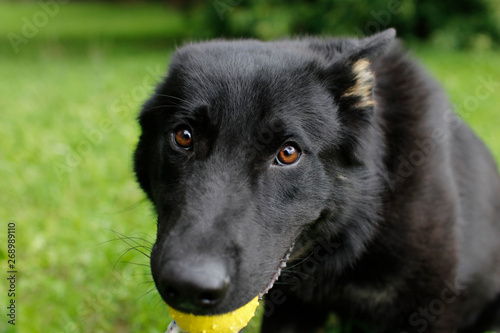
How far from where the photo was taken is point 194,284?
1898mm

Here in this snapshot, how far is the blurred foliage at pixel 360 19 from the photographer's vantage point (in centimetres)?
1273

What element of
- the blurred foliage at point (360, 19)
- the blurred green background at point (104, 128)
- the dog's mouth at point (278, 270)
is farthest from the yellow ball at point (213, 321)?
the blurred foliage at point (360, 19)

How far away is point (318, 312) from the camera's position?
3.41 m

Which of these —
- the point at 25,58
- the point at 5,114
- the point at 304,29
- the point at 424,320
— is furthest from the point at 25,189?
the point at 25,58

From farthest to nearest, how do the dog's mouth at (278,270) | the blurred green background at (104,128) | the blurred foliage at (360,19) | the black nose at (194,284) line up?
the blurred foliage at (360,19), the blurred green background at (104,128), the dog's mouth at (278,270), the black nose at (194,284)

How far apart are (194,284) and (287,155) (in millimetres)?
867

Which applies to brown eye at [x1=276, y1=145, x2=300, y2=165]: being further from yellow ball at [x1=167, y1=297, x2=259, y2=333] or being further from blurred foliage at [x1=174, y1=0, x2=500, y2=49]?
blurred foliage at [x1=174, y1=0, x2=500, y2=49]

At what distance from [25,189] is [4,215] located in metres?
0.54

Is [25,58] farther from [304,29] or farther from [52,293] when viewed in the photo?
[52,293]

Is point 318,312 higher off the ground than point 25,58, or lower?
higher

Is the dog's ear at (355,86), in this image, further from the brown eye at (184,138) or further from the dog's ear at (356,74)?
the brown eye at (184,138)

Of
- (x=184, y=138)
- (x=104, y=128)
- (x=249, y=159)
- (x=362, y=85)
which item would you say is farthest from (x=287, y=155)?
(x=104, y=128)

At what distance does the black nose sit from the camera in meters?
1.91

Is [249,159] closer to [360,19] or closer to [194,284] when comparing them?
[194,284]
